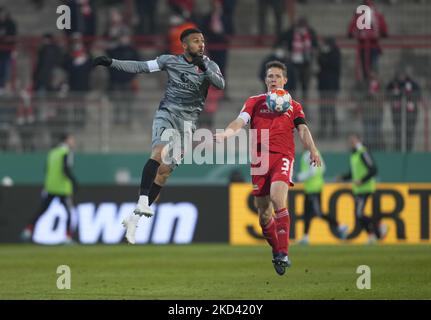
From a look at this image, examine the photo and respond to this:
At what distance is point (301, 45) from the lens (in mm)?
27812

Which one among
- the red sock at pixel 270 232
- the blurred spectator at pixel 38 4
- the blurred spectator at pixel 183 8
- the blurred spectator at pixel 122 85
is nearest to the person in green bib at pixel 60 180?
the blurred spectator at pixel 122 85

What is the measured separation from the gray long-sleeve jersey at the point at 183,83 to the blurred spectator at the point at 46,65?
517 inches

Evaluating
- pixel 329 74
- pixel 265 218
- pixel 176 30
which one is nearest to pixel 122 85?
pixel 176 30

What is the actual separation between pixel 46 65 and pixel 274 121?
46.4ft

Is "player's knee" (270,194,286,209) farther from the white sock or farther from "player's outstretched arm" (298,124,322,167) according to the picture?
the white sock

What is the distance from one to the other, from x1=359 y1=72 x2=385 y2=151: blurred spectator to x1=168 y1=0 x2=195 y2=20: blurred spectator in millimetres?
5027

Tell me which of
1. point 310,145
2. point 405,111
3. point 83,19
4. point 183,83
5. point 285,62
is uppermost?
point 83,19

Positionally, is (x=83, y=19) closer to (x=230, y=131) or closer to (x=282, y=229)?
(x=282, y=229)

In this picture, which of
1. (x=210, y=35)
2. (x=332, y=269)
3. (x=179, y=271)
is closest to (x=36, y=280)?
(x=179, y=271)

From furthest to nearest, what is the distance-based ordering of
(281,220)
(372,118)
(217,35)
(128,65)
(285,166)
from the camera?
(217,35), (372,118), (285,166), (281,220), (128,65)

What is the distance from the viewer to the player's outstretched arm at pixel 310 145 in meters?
14.4

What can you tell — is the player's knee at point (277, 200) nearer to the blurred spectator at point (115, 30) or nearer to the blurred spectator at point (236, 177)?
the blurred spectator at point (236, 177)

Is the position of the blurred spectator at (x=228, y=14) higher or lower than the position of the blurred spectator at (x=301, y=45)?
higher

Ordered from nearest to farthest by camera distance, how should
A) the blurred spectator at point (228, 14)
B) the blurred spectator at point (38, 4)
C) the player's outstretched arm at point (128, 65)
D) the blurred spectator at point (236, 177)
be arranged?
the player's outstretched arm at point (128, 65) → the blurred spectator at point (236, 177) → the blurred spectator at point (228, 14) → the blurred spectator at point (38, 4)
